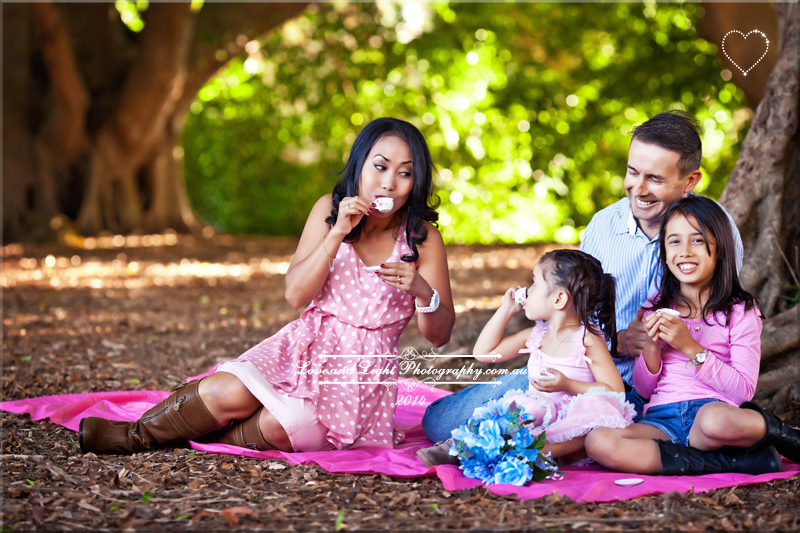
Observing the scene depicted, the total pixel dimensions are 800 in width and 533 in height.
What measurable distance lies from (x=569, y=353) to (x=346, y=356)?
86 cm

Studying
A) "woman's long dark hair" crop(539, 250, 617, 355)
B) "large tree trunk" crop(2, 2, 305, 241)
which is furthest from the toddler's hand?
"large tree trunk" crop(2, 2, 305, 241)

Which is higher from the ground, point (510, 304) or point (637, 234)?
point (637, 234)

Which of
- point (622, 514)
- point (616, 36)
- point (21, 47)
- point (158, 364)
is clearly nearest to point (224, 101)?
point (21, 47)

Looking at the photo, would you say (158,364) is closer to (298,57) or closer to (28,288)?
(28,288)

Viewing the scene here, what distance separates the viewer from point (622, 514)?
2373 mm

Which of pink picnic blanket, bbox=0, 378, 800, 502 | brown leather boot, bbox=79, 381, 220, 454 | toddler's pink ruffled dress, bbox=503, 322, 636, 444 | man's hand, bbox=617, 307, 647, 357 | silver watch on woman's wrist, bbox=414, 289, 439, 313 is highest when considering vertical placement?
silver watch on woman's wrist, bbox=414, 289, 439, 313

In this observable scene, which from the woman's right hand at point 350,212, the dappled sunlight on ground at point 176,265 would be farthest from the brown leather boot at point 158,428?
the dappled sunlight on ground at point 176,265

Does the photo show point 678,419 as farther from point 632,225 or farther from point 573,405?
point 632,225

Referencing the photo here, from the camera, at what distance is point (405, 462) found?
113 inches

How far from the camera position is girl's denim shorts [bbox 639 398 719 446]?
2.83 metres

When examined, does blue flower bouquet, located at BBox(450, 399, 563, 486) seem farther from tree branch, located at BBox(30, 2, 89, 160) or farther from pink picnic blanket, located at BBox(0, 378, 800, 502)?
tree branch, located at BBox(30, 2, 89, 160)

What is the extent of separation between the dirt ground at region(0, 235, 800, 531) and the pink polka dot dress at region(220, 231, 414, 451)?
0.97ft

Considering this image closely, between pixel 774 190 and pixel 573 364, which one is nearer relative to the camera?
pixel 573 364

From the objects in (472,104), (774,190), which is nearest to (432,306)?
(774,190)
